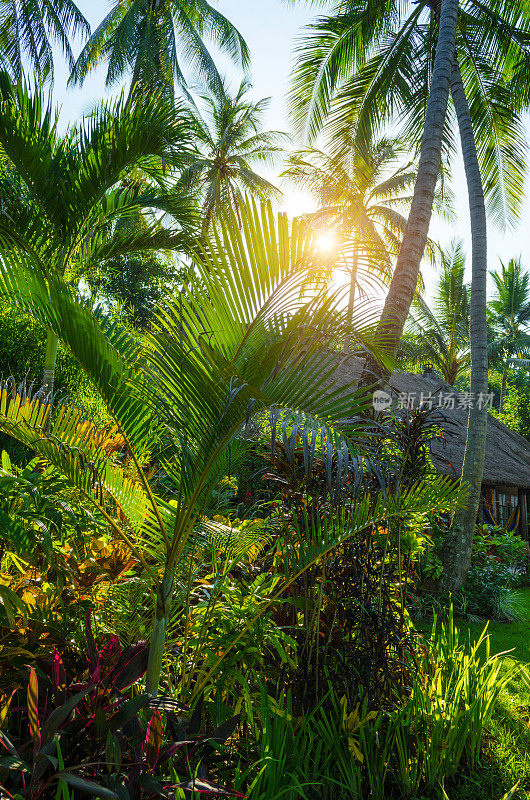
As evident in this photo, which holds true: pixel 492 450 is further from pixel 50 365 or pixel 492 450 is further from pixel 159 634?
pixel 159 634

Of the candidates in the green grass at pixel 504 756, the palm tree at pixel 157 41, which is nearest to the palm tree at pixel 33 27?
the palm tree at pixel 157 41

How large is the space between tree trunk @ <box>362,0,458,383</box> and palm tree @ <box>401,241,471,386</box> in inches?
484

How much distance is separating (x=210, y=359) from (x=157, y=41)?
14651mm

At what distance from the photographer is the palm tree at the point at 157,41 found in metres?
13.3

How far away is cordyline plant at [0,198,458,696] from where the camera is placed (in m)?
2.13

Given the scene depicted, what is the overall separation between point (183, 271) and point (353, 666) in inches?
84.1

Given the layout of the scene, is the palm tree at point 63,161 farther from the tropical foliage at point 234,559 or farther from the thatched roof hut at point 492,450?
the thatched roof hut at point 492,450

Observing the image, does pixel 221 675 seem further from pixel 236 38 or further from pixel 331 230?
pixel 236 38

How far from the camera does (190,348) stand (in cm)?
219

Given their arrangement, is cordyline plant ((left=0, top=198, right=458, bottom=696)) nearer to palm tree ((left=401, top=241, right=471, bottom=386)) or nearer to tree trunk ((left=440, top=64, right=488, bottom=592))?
tree trunk ((left=440, top=64, right=488, bottom=592))

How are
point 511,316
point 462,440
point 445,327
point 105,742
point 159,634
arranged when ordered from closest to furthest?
point 105,742 → point 159,634 → point 462,440 → point 445,327 → point 511,316

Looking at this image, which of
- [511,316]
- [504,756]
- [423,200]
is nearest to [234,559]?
[504,756]

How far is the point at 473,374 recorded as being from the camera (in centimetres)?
693

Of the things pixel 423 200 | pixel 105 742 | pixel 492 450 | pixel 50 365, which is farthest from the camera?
pixel 492 450
